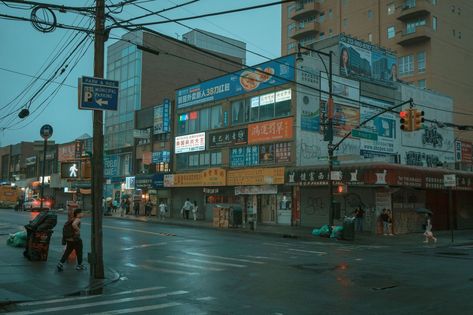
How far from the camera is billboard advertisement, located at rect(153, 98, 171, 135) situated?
49219 millimetres

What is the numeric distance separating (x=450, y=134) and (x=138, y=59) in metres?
33.4

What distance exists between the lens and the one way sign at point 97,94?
13078 millimetres

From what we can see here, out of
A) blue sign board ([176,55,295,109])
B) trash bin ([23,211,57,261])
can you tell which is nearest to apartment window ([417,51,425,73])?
blue sign board ([176,55,295,109])

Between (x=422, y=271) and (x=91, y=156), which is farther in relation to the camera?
(x=422, y=271)

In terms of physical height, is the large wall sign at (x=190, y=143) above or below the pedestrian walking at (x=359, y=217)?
above

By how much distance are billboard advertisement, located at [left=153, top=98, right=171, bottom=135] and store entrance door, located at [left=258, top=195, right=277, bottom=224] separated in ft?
46.1

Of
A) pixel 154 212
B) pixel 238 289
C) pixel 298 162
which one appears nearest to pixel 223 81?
pixel 298 162

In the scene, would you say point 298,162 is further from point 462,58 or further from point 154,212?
point 462,58

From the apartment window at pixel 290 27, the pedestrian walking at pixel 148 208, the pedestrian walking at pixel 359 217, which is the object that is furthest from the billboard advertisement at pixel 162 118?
the apartment window at pixel 290 27

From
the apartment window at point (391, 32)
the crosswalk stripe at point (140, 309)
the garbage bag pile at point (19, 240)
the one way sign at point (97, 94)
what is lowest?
the crosswalk stripe at point (140, 309)

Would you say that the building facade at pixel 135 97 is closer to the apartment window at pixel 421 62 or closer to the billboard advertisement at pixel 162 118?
the billboard advertisement at pixel 162 118

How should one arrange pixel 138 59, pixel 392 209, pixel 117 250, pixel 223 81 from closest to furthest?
1. pixel 117 250
2. pixel 392 209
3. pixel 223 81
4. pixel 138 59

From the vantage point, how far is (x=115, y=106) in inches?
537

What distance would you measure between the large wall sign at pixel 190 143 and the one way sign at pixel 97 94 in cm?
3150
